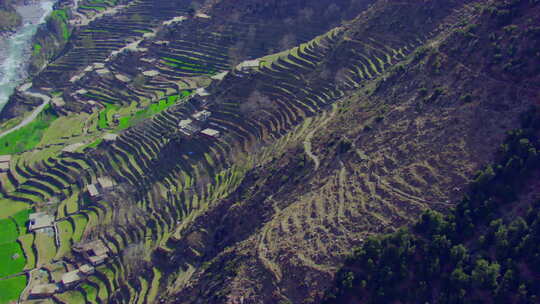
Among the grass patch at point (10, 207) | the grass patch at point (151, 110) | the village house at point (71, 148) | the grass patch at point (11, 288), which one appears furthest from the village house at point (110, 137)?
the grass patch at point (11, 288)

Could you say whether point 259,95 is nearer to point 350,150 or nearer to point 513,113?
point 350,150

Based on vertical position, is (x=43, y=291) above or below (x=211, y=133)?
below

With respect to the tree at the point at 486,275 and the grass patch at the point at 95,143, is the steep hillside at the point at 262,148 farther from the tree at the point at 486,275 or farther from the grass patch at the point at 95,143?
the tree at the point at 486,275

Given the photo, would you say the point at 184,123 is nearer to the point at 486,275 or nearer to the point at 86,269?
the point at 86,269

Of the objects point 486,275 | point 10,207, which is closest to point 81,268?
point 10,207

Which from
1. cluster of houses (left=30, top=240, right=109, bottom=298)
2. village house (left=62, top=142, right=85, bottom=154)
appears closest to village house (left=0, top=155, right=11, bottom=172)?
village house (left=62, top=142, right=85, bottom=154)

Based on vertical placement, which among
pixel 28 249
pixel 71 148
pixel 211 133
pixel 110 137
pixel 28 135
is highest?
pixel 211 133

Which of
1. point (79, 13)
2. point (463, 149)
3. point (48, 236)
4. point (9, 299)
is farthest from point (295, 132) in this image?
point (79, 13)
